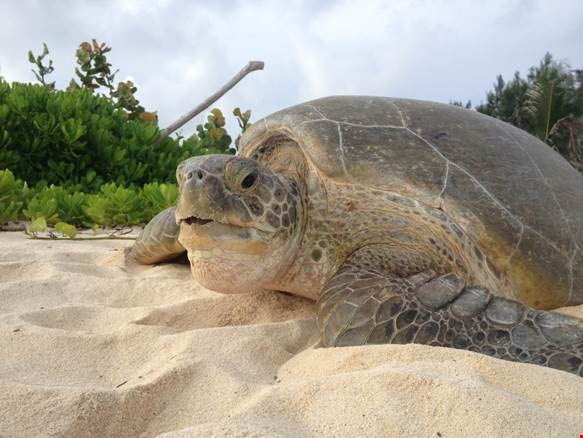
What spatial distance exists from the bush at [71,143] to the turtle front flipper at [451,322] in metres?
4.69

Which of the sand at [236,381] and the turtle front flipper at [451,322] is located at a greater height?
the turtle front flipper at [451,322]

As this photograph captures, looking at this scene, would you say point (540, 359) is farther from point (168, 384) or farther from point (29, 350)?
point (29, 350)

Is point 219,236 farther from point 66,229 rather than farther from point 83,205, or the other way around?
point 83,205

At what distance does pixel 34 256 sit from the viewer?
2.78 metres

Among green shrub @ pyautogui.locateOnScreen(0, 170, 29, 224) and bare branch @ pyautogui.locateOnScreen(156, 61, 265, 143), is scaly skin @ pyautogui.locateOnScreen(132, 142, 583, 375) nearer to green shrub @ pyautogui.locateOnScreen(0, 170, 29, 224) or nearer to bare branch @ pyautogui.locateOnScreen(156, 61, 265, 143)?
green shrub @ pyautogui.locateOnScreen(0, 170, 29, 224)

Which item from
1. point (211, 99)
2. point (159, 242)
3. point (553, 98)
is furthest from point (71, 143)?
point (553, 98)

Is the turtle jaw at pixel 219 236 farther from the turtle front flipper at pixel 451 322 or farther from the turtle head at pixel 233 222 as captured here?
the turtle front flipper at pixel 451 322

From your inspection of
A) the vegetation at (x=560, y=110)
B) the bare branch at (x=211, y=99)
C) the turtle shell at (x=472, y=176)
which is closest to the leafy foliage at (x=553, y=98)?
the vegetation at (x=560, y=110)

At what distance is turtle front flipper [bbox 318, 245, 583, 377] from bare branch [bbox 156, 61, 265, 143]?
16.6 ft

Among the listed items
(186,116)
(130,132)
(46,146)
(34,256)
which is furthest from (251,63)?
(34,256)

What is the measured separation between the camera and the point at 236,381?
133 centimetres

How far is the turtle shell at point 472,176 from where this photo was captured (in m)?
1.96

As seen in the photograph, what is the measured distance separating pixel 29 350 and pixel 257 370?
709 mm

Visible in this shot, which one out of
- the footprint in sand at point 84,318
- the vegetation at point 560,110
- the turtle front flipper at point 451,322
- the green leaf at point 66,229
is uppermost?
the vegetation at point 560,110
